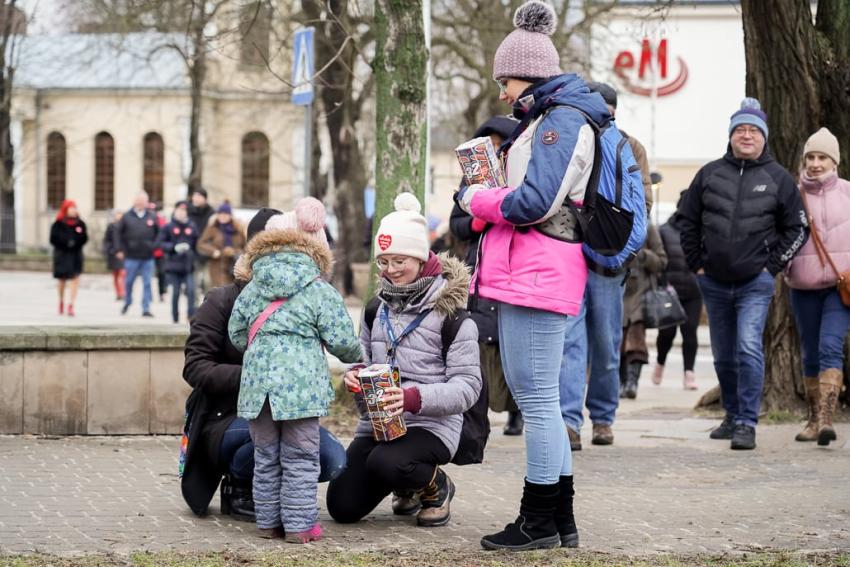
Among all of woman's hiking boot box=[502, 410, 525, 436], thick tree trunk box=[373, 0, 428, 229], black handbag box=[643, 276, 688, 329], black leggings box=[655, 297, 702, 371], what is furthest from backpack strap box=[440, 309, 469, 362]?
black leggings box=[655, 297, 702, 371]

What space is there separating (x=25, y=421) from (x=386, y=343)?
11.4ft

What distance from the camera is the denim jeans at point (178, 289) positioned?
2114 centimetres

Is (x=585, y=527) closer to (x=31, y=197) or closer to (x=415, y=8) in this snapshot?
(x=415, y=8)


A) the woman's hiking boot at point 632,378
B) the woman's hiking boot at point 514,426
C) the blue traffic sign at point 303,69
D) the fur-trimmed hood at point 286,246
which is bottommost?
the woman's hiking boot at point 632,378

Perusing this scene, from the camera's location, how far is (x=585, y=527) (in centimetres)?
673

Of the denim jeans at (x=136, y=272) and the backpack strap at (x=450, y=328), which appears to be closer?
the backpack strap at (x=450, y=328)

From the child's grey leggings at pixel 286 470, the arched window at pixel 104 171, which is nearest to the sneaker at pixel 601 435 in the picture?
the child's grey leggings at pixel 286 470

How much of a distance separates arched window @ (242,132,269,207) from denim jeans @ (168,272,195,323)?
40376 mm

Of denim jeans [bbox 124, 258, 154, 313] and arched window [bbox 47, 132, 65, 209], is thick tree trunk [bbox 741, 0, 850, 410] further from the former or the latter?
arched window [bbox 47, 132, 65, 209]

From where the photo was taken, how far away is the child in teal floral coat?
617 centimetres

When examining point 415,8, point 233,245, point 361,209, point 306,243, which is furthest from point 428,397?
point 361,209

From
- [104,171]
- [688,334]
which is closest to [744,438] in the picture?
[688,334]

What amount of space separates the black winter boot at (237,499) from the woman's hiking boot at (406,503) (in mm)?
667

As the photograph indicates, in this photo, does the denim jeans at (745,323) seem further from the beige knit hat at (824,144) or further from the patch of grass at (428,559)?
the patch of grass at (428,559)
